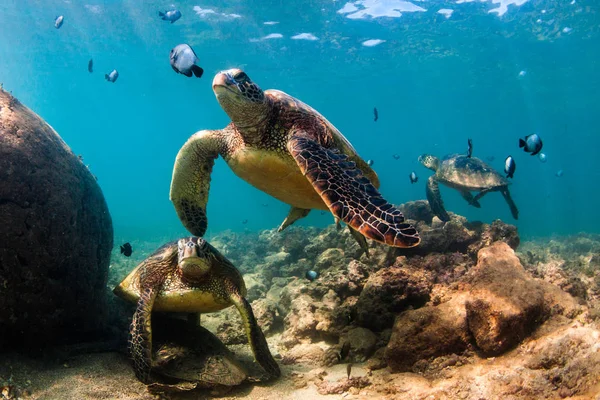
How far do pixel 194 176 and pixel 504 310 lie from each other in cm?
467

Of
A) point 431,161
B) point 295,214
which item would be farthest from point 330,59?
point 295,214

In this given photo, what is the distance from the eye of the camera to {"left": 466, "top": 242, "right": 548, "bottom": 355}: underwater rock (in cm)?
341

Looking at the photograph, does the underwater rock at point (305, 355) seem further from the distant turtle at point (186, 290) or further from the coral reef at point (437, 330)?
the distant turtle at point (186, 290)

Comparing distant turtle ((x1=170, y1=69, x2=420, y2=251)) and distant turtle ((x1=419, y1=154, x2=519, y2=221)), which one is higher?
distant turtle ((x1=170, y1=69, x2=420, y2=251))

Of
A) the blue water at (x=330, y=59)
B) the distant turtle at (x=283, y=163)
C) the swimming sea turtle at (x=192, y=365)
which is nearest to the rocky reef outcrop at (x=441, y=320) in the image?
the swimming sea turtle at (x=192, y=365)

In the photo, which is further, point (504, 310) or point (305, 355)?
point (305, 355)

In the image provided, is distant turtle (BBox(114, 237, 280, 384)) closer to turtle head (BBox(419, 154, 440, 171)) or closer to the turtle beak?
the turtle beak

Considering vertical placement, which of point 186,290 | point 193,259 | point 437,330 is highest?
point 193,259

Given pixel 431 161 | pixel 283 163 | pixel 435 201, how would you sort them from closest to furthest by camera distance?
1. pixel 283 163
2. pixel 435 201
3. pixel 431 161

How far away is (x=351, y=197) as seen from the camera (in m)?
3.47

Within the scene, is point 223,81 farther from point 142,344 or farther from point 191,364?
point 191,364

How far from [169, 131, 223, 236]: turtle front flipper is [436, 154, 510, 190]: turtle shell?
690 cm

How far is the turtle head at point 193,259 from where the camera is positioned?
391cm

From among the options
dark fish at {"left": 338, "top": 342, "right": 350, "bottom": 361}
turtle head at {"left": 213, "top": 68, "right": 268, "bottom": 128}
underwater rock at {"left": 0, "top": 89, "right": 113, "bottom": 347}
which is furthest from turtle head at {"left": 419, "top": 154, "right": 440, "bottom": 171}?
underwater rock at {"left": 0, "top": 89, "right": 113, "bottom": 347}
